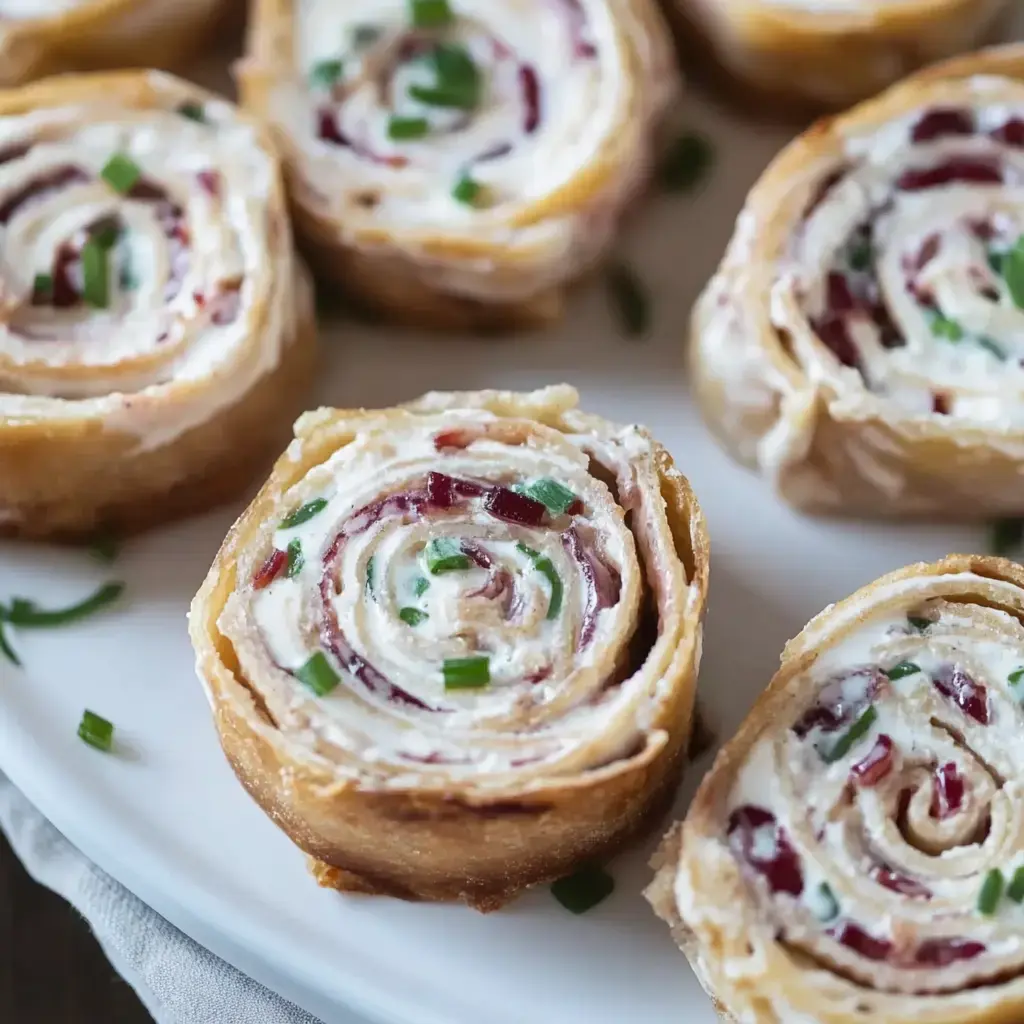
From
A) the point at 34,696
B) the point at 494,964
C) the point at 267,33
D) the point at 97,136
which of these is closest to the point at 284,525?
the point at 34,696

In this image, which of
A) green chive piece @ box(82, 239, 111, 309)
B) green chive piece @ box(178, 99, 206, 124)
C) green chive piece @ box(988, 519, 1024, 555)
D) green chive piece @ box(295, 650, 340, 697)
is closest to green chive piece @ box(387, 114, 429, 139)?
green chive piece @ box(178, 99, 206, 124)

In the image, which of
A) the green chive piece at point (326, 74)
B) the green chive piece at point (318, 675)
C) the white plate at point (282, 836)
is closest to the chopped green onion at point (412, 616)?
the green chive piece at point (318, 675)

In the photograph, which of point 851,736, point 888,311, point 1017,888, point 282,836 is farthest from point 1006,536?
point 282,836

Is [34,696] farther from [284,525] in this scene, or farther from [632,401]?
[632,401]

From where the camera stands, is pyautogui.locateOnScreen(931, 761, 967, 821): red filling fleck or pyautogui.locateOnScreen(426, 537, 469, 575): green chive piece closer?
pyautogui.locateOnScreen(931, 761, 967, 821): red filling fleck

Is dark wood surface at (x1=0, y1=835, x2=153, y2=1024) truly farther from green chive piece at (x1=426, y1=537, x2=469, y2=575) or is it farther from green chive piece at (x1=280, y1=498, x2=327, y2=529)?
green chive piece at (x1=426, y1=537, x2=469, y2=575)

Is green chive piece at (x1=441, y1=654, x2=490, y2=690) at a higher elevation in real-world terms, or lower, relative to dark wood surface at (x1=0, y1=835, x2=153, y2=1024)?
higher

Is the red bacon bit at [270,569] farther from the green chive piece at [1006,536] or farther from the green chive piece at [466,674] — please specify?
the green chive piece at [1006,536]
